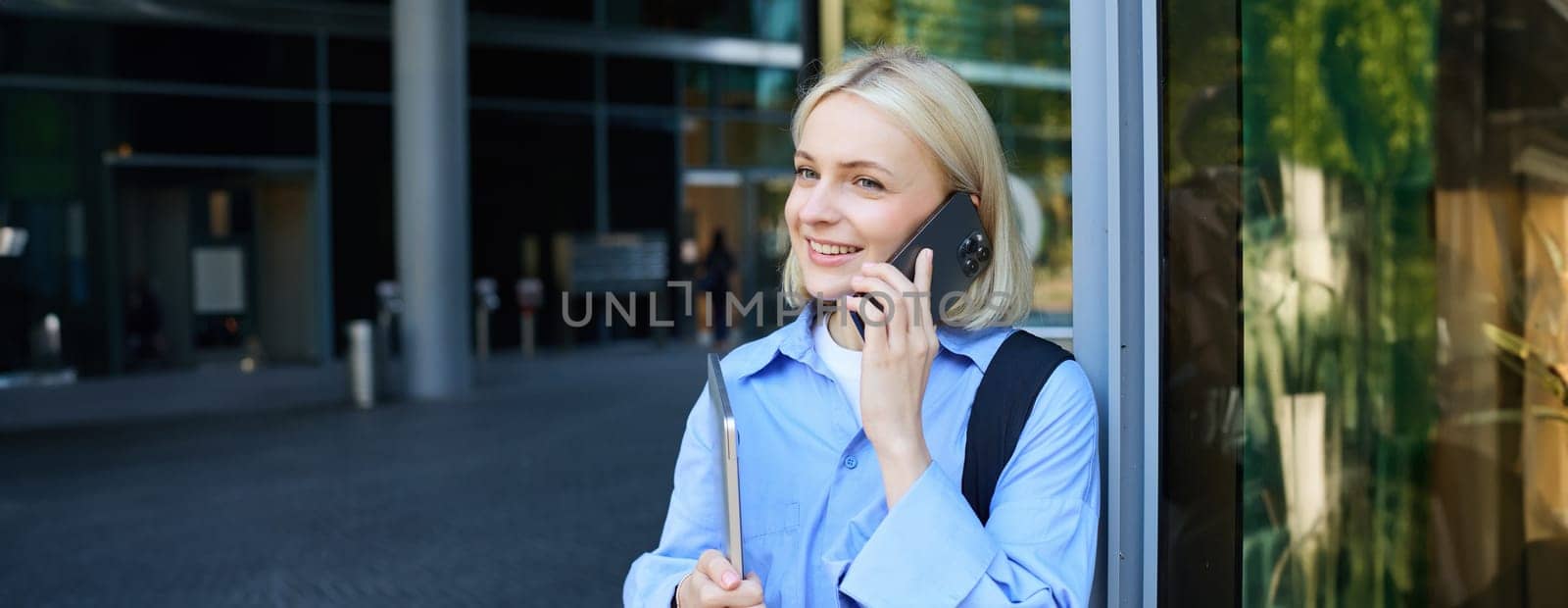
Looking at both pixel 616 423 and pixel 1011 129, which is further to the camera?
pixel 616 423

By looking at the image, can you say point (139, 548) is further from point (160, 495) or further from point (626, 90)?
point (626, 90)

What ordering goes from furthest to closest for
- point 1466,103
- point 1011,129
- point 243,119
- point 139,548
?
point 243,119, point 1011,129, point 139,548, point 1466,103

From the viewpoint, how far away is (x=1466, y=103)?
2.33 meters

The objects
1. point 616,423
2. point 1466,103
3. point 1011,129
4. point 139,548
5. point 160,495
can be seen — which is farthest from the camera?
point 616,423

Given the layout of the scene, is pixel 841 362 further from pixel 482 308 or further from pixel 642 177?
pixel 642 177

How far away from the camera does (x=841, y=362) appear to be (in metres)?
1.96

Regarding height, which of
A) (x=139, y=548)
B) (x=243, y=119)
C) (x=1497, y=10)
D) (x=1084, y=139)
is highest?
(x=243, y=119)

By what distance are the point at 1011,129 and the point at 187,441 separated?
21.8 ft

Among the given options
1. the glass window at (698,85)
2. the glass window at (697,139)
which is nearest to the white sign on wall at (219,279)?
the glass window at (697,139)

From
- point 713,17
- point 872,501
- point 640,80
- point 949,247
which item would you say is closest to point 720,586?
point 872,501

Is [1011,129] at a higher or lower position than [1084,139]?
higher

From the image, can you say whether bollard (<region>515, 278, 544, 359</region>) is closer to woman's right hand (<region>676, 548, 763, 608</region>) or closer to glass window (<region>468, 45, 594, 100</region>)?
glass window (<region>468, 45, 594, 100</region>)

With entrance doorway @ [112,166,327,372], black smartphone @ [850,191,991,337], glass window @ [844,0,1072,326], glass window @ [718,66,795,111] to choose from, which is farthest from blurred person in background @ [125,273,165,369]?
black smartphone @ [850,191,991,337]

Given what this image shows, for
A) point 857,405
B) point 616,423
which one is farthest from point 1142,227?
point 616,423
